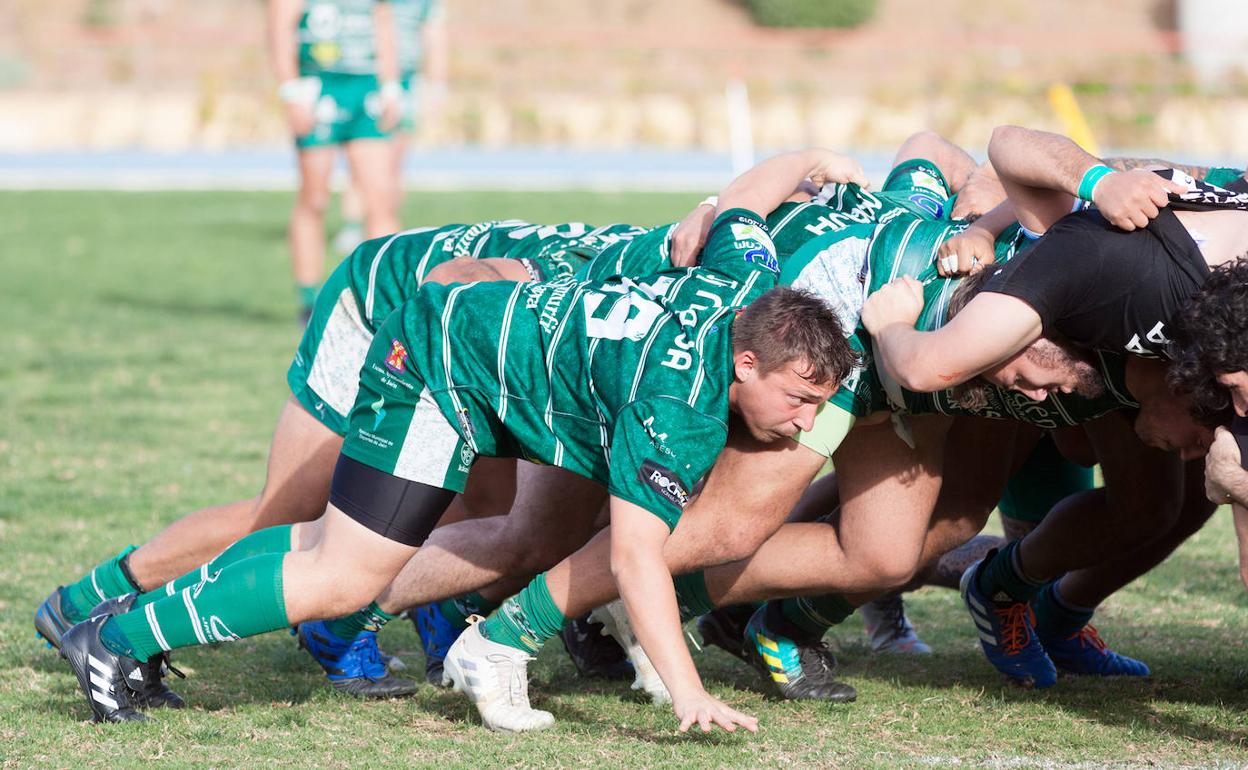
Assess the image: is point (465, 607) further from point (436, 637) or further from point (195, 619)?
point (195, 619)

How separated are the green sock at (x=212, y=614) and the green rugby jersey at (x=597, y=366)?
37 cm

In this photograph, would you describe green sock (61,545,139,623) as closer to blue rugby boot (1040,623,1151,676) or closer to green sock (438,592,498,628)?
green sock (438,592,498,628)

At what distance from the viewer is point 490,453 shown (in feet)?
12.7

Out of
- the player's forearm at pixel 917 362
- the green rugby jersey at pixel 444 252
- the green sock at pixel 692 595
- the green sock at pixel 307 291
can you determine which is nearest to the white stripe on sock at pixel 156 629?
the green rugby jersey at pixel 444 252

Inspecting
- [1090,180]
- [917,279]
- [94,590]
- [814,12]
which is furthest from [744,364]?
[814,12]

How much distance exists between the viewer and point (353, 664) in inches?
168

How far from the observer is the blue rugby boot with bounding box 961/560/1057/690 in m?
4.38

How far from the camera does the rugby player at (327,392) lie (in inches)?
170

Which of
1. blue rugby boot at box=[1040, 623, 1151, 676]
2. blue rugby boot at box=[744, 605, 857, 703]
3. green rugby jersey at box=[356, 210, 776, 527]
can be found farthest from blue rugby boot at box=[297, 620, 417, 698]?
blue rugby boot at box=[1040, 623, 1151, 676]

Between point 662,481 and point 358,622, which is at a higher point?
point 662,481

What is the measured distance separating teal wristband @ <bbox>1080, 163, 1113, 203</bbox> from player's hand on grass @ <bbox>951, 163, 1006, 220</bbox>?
623mm

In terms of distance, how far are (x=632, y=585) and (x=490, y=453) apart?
0.59 m

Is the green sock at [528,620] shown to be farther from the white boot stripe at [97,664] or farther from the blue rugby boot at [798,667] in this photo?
the white boot stripe at [97,664]

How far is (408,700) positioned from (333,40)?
6206 millimetres
